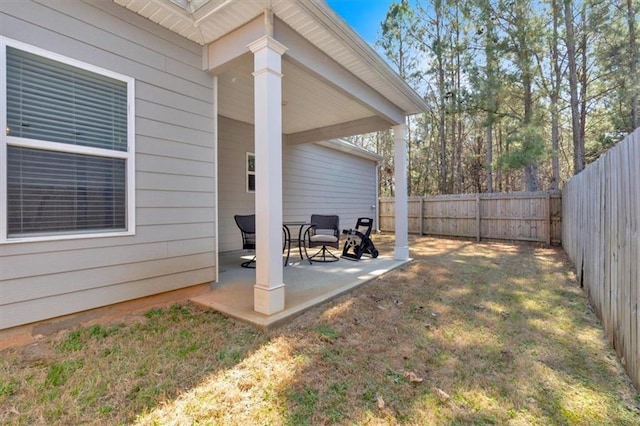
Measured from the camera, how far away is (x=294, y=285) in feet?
12.7

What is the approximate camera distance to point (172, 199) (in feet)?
10.7

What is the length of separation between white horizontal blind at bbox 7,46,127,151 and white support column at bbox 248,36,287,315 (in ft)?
4.48

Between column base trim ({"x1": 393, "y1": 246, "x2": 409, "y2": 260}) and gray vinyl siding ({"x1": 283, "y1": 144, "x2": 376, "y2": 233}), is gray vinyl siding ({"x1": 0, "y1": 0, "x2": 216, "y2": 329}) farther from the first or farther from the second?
gray vinyl siding ({"x1": 283, "y1": 144, "x2": 376, "y2": 233})

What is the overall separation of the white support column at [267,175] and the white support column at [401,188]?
3.42 metres

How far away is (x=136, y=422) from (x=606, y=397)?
110 inches

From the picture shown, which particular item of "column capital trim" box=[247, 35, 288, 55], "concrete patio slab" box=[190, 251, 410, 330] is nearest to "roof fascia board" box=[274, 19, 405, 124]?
"column capital trim" box=[247, 35, 288, 55]

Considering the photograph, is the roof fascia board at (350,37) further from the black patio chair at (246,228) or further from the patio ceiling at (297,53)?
the black patio chair at (246,228)

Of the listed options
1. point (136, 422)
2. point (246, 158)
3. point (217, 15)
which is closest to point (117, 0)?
point (217, 15)

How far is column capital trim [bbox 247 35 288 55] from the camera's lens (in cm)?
287

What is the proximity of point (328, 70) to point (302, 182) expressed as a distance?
476 cm

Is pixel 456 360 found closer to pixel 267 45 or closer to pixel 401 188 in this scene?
pixel 267 45

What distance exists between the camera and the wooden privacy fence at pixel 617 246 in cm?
198

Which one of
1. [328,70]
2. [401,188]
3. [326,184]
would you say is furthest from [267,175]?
[326,184]

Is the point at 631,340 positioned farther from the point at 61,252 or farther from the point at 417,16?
the point at 417,16
